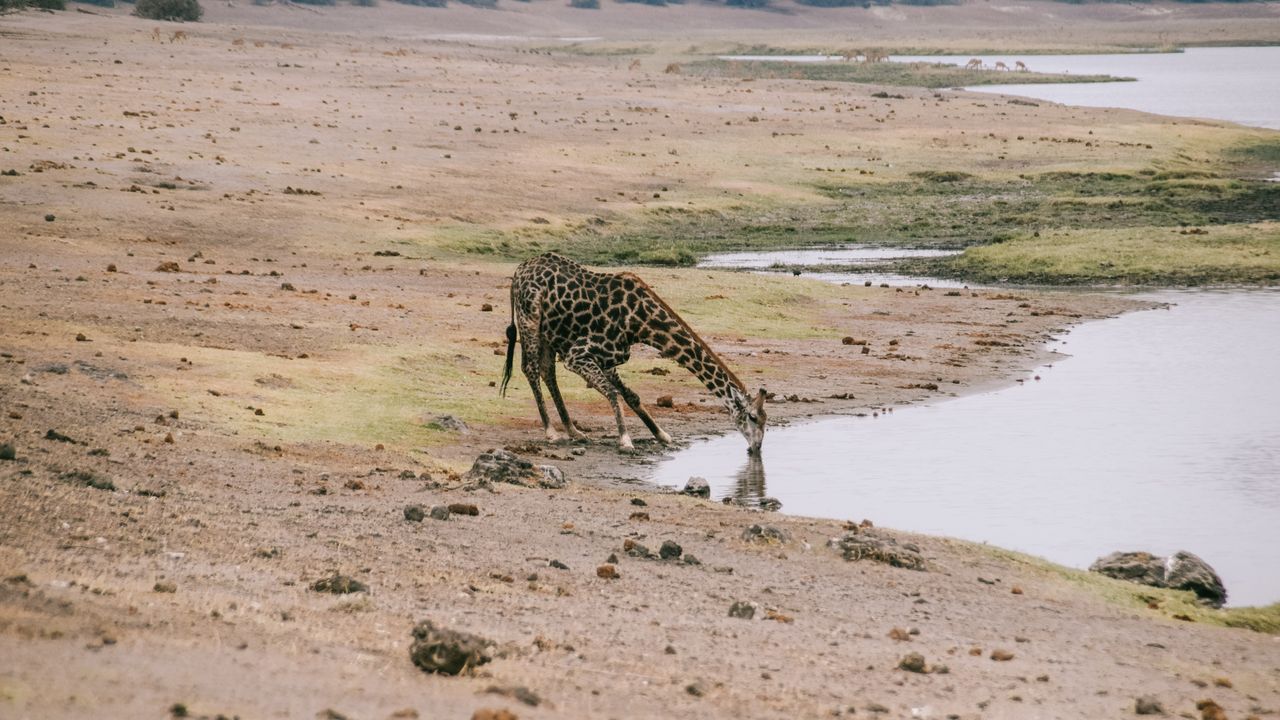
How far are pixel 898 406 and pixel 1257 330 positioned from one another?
9.39 meters

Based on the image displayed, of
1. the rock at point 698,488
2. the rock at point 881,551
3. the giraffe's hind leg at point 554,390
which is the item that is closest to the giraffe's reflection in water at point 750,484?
the rock at point 698,488

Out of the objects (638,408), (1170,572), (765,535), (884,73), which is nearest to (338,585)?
(765,535)

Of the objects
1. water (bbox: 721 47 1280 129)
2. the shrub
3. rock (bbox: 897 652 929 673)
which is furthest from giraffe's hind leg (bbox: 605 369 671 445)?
the shrub

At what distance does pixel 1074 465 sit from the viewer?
18.3 meters

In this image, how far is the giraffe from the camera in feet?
60.9

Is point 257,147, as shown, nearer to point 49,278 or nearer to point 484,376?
point 49,278

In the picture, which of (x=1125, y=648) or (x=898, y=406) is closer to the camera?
(x=1125, y=648)

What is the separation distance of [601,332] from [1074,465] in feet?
18.6

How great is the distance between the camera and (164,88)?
52.3 meters

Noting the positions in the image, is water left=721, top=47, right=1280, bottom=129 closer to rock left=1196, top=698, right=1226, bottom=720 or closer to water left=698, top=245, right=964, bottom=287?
water left=698, top=245, right=964, bottom=287

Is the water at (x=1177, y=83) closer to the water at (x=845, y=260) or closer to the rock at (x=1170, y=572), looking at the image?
the water at (x=845, y=260)

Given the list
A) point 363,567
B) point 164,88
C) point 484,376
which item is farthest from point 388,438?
point 164,88

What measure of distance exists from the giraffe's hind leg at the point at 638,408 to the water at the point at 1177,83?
62.5 m

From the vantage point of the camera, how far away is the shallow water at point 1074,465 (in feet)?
50.1
